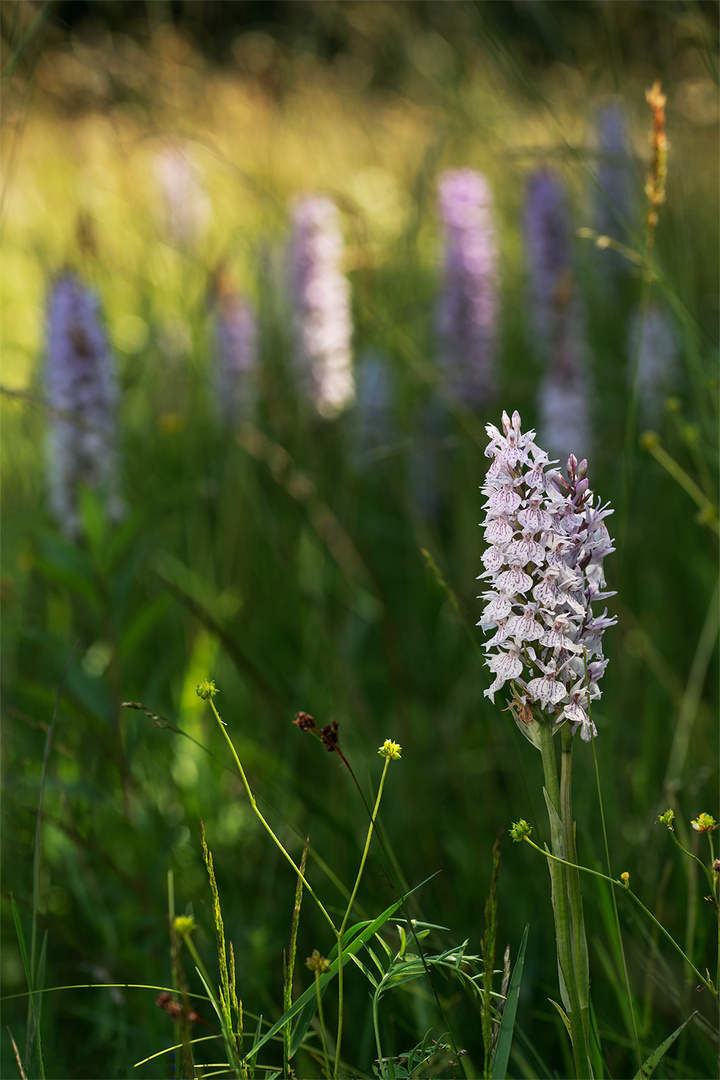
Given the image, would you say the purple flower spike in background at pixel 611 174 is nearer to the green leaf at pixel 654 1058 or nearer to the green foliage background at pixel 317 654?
the green foliage background at pixel 317 654

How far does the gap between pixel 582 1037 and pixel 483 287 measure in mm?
3105

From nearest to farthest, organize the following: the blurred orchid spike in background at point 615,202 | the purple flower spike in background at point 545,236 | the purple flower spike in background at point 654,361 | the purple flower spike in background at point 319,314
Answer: the purple flower spike in background at point 654,361 → the purple flower spike in background at point 319,314 → the purple flower spike in background at point 545,236 → the blurred orchid spike in background at point 615,202

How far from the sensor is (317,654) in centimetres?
201

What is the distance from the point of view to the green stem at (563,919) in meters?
0.73

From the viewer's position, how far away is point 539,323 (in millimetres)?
3830

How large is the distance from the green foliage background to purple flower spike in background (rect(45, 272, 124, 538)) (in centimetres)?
13

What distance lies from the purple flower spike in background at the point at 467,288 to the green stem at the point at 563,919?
2.78 meters

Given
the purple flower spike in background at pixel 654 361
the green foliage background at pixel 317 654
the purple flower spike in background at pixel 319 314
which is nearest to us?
the green foliage background at pixel 317 654

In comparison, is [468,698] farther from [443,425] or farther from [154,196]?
[154,196]

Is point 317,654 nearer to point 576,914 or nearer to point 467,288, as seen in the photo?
point 576,914

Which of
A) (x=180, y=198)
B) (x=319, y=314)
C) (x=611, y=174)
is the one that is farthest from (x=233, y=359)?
(x=611, y=174)

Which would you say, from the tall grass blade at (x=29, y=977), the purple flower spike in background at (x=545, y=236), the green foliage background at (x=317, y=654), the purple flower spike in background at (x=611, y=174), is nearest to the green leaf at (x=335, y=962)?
the green foliage background at (x=317, y=654)

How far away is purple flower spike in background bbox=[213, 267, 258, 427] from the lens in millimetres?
3396

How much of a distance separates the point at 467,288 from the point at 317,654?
199 centimetres
